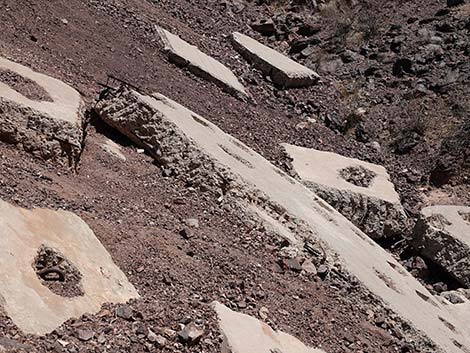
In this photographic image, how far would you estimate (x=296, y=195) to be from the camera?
6.36 metres

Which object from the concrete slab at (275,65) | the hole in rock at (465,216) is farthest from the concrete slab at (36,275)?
the concrete slab at (275,65)

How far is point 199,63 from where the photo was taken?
9.02m

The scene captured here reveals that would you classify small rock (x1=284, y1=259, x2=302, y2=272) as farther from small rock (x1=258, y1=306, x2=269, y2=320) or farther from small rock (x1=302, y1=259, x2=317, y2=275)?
small rock (x1=258, y1=306, x2=269, y2=320)

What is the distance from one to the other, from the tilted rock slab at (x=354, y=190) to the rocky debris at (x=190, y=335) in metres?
3.98

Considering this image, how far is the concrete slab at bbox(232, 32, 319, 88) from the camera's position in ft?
33.4

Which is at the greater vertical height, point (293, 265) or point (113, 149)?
point (293, 265)

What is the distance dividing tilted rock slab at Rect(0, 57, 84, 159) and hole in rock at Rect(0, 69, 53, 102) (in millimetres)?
49

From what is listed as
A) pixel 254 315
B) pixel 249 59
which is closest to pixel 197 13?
pixel 249 59

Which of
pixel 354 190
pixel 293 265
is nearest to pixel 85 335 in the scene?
pixel 293 265

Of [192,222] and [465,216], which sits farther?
[465,216]

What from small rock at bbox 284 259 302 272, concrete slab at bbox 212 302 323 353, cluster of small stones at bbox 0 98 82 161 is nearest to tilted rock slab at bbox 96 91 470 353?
small rock at bbox 284 259 302 272

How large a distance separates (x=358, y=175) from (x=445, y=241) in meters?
1.29

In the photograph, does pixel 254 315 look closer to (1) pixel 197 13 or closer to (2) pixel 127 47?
(2) pixel 127 47

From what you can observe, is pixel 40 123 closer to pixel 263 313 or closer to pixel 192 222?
pixel 192 222
